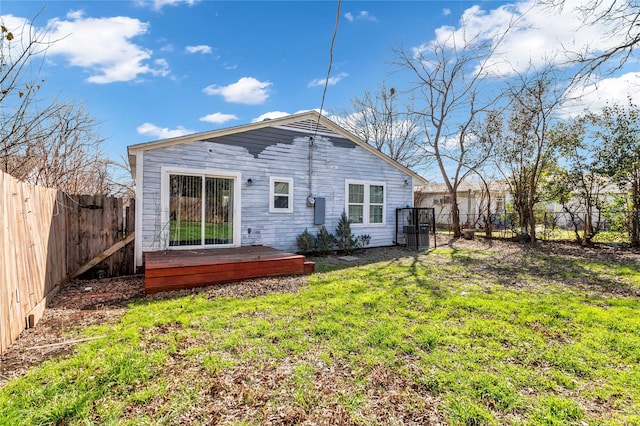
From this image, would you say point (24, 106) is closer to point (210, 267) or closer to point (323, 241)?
point (210, 267)

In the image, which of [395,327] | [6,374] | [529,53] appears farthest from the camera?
[529,53]

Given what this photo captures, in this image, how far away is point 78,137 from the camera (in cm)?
888

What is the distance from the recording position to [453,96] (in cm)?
1323

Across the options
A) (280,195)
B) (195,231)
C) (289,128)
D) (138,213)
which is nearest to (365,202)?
(280,195)

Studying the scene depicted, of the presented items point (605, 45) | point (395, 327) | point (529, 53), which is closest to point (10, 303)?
point (395, 327)

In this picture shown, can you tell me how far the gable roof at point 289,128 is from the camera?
21.7 feet

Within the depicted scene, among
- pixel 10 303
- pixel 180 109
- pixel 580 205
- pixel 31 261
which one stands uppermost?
pixel 180 109

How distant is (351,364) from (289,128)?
7049 mm

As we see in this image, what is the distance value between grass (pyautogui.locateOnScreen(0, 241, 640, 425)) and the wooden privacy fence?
0.84 metres

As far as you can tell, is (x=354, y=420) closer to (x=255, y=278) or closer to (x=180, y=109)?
(x=255, y=278)

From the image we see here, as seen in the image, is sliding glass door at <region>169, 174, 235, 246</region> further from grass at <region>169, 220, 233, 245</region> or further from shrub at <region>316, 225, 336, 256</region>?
shrub at <region>316, 225, 336, 256</region>

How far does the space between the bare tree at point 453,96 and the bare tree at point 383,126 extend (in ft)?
22.3

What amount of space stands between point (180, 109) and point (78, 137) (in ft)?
17.2

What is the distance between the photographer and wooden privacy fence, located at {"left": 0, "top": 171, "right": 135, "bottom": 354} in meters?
2.96
